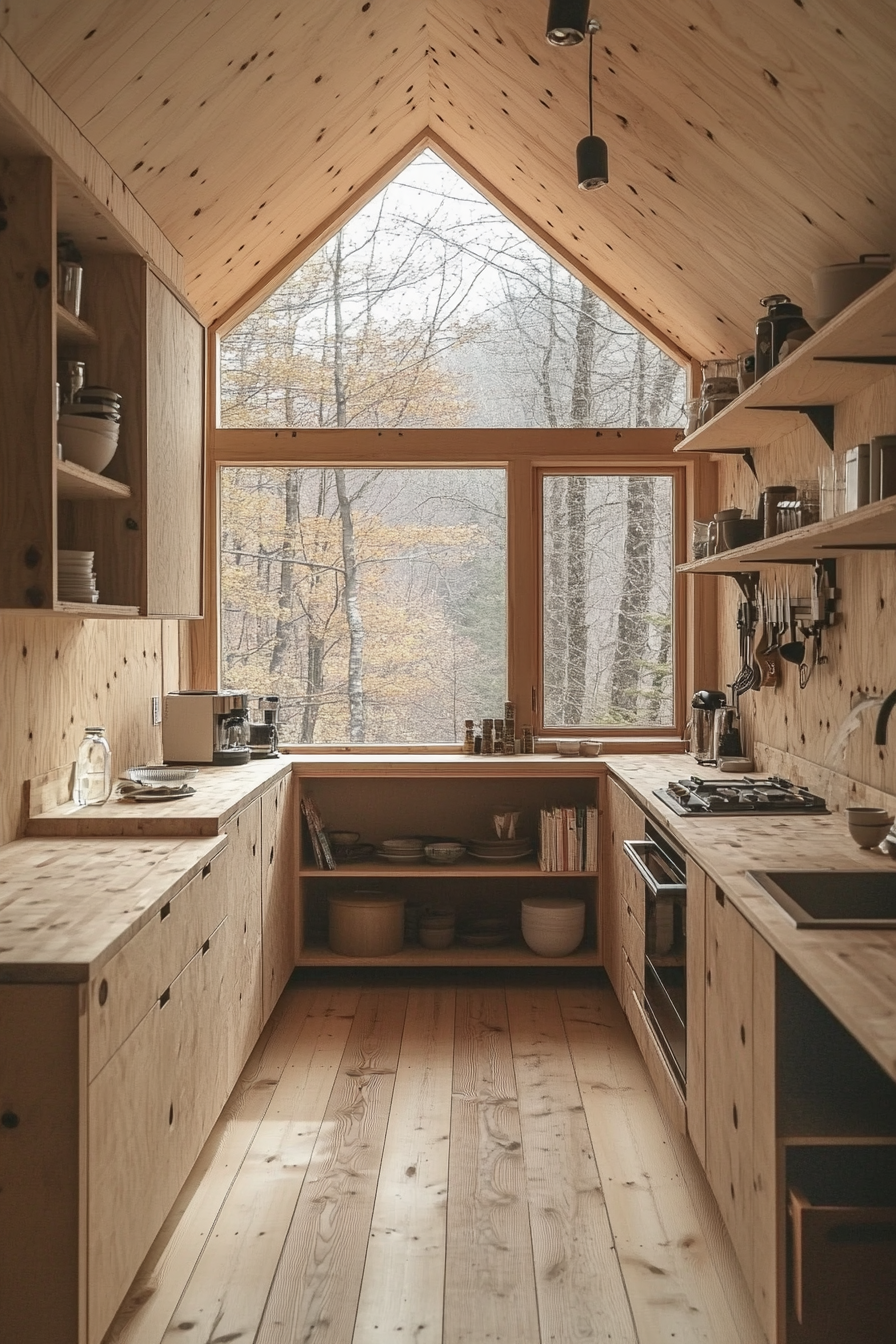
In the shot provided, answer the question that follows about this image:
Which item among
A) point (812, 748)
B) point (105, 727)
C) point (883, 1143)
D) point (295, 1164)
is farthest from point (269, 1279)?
point (812, 748)

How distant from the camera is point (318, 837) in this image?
14.6ft

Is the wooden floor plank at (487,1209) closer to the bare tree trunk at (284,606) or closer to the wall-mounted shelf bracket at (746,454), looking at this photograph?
the bare tree trunk at (284,606)

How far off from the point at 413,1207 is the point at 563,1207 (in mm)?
348

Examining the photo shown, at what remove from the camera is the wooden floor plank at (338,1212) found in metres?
2.21

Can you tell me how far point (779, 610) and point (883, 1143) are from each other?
2.19 m

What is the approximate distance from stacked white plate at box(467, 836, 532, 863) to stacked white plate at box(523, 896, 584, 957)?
0.21 metres

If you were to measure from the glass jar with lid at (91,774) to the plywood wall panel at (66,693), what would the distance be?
0.06 meters

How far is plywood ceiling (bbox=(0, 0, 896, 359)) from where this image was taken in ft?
8.04

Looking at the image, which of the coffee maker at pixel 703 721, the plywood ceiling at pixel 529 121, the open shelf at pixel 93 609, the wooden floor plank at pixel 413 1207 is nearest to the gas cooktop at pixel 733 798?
the coffee maker at pixel 703 721

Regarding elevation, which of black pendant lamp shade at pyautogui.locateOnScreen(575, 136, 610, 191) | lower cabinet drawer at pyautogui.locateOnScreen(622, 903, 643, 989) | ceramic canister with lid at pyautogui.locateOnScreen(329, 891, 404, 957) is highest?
black pendant lamp shade at pyautogui.locateOnScreen(575, 136, 610, 191)

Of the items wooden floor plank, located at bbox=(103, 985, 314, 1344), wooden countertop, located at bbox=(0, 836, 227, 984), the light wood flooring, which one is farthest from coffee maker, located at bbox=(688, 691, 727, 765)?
wooden countertop, located at bbox=(0, 836, 227, 984)

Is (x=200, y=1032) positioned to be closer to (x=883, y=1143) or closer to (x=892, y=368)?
(x=883, y=1143)

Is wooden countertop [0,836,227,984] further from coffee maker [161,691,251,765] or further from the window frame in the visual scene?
the window frame

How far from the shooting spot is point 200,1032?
8.94 feet
